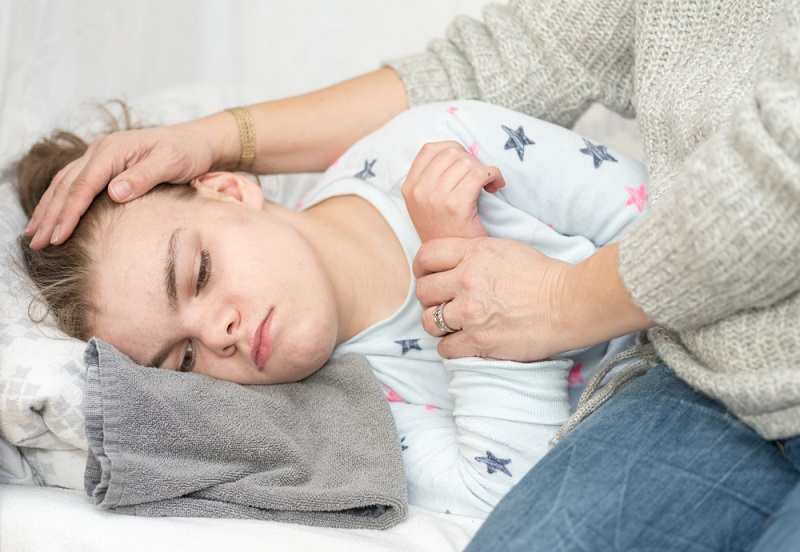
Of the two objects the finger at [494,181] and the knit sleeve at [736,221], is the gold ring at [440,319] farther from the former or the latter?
the knit sleeve at [736,221]

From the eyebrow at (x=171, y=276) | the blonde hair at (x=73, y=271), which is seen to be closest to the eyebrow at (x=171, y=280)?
the eyebrow at (x=171, y=276)

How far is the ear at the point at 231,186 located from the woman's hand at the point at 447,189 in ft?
0.86

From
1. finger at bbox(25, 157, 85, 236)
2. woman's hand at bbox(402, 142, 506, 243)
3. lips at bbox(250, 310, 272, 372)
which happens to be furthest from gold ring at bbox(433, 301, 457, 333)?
finger at bbox(25, 157, 85, 236)

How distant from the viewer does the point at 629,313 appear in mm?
897

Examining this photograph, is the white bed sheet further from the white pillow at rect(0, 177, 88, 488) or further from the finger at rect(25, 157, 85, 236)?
the finger at rect(25, 157, 85, 236)

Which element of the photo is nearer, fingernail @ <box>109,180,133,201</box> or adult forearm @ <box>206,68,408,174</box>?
fingernail @ <box>109,180,133,201</box>

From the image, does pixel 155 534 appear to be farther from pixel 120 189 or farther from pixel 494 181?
pixel 494 181

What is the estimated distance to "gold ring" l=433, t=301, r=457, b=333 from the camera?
1.10 meters

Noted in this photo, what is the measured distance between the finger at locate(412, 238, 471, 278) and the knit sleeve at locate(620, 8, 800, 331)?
0.95 feet

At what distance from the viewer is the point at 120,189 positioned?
1151 mm

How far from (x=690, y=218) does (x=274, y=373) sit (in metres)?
0.63

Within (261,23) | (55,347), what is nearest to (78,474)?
(55,347)

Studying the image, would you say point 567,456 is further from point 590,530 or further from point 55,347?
point 55,347

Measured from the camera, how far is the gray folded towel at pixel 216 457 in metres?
0.98
